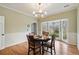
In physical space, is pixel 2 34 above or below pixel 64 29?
below

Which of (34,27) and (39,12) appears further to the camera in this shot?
(34,27)

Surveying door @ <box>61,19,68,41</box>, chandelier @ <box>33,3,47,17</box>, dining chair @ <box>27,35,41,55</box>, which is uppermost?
chandelier @ <box>33,3,47,17</box>

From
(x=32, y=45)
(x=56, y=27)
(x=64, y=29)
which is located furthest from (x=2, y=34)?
(x=64, y=29)

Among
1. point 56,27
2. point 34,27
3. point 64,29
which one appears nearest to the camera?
point 56,27

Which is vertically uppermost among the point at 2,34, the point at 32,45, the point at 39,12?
the point at 39,12

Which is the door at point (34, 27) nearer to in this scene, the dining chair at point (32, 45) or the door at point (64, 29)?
the dining chair at point (32, 45)

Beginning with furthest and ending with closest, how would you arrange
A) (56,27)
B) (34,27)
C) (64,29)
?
Answer: (64,29) < (34,27) < (56,27)

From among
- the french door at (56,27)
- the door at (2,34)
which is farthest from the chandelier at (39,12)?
the door at (2,34)

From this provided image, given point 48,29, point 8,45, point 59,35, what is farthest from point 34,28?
point 8,45

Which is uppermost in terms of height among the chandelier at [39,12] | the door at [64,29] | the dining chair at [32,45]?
the chandelier at [39,12]

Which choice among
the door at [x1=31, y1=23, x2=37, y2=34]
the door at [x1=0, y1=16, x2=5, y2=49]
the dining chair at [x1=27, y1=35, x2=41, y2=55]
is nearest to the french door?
the door at [x1=31, y1=23, x2=37, y2=34]

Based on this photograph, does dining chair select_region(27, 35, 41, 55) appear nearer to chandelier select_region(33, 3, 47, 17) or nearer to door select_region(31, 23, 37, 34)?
door select_region(31, 23, 37, 34)

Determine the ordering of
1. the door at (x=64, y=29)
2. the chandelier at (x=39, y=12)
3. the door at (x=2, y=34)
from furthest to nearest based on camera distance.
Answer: the door at (x=2, y=34)
the door at (x=64, y=29)
the chandelier at (x=39, y=12)

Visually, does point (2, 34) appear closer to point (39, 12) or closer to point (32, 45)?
point (32, 45)
